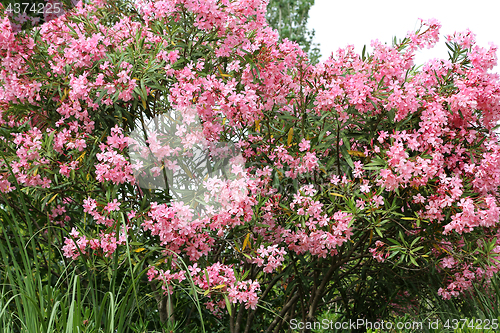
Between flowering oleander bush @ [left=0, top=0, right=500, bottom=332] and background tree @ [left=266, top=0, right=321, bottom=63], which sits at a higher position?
background tree @ [left=266, top=0, right=321, bottom=63]

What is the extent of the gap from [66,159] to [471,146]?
9.44ft

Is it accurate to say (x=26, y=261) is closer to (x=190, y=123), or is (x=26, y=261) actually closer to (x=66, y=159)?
(x=66, y=159)

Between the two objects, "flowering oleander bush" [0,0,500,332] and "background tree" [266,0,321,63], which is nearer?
"flowering oleander bush" [0,0,500,332]

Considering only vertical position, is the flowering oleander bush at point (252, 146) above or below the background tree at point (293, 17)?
below

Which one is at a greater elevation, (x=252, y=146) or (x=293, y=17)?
(x=293, y=17)

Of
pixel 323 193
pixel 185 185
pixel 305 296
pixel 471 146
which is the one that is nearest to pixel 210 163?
pixel 185 185

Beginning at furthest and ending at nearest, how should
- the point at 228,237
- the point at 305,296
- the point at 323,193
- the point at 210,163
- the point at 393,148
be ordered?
the point at 305,296, the point at 210,163, the point at 228,237, the point at 323,193, the point at 393,148

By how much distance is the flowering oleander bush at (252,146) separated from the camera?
9.99 feet

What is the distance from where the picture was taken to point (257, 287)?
309 centimetres

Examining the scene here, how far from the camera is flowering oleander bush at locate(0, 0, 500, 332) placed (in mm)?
3046

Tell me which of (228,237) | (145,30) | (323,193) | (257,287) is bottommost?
(257,287)

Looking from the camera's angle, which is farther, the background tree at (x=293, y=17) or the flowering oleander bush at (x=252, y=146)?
the background tree at (x=293, y=17)

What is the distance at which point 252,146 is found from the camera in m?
3.33

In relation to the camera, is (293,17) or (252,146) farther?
(293,17)
